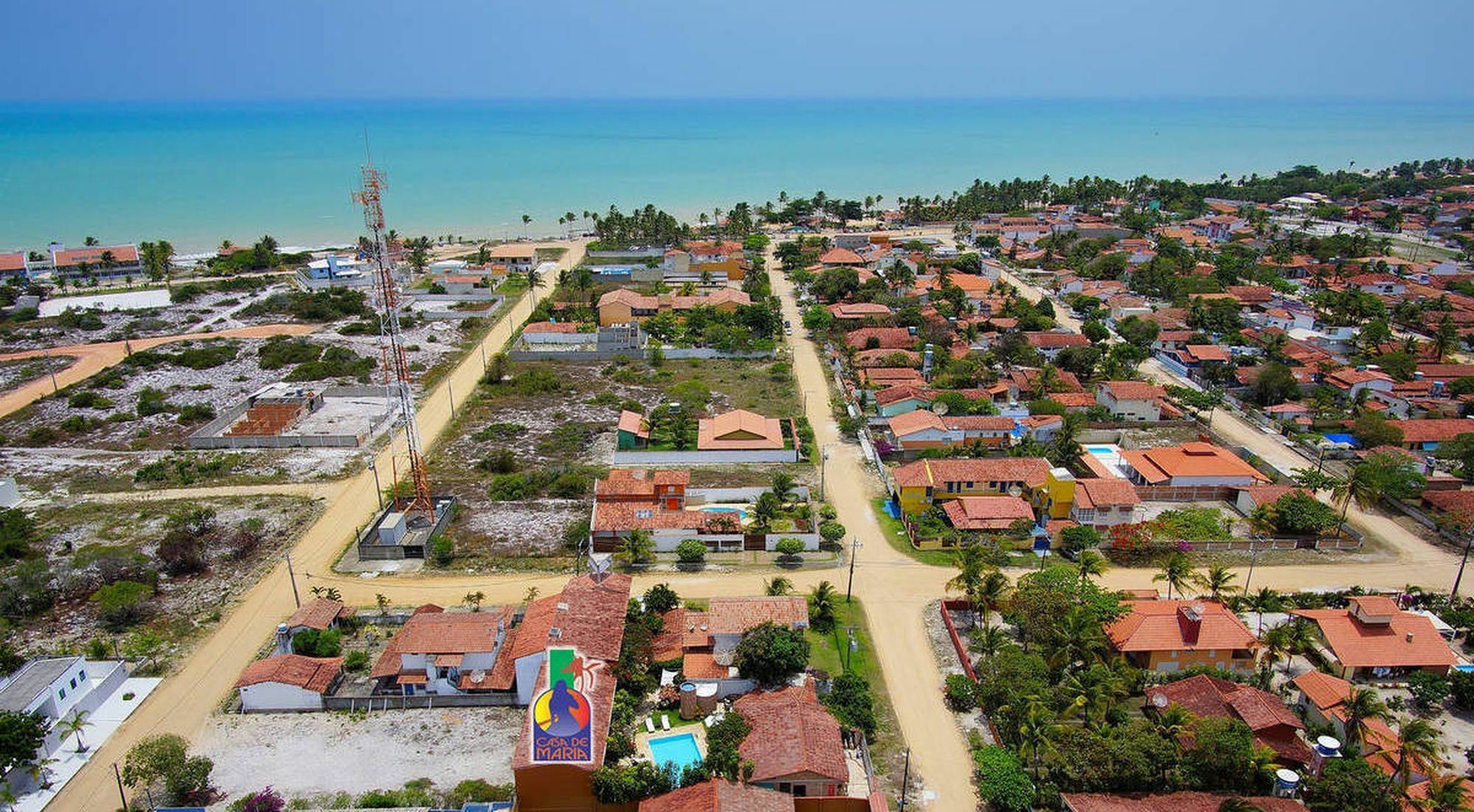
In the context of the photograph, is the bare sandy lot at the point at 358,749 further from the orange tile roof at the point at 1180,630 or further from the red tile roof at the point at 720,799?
the orange tile roof at the point at 1180,630

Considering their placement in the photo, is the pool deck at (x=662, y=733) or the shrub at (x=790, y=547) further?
the shrub at (x=790, y=547)

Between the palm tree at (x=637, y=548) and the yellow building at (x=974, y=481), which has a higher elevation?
the yellow building at (x=974, y=481)

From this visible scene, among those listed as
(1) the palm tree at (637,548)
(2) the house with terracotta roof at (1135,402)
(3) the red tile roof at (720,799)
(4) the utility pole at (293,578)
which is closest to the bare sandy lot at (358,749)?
(3) the red tile roof at (720,799)

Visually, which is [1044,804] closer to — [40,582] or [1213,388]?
[40,582]

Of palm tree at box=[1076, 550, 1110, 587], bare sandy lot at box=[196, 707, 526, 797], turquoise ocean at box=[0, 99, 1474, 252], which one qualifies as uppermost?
turquoise ocean at box=[0, 99, 1474, 252]

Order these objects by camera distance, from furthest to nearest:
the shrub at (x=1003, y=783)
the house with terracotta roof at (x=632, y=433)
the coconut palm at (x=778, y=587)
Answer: the house with terracotta roof at (x=632, y=433) < the coconut palm at (x=778, y=587) < the shrub at (x=1003, y=783)

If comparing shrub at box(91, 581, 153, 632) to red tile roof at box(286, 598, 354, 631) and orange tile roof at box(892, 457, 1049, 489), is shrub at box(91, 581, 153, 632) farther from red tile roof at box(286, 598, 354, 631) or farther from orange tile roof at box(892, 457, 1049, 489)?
orange tile roof at box(892, 457, 1049, 489)

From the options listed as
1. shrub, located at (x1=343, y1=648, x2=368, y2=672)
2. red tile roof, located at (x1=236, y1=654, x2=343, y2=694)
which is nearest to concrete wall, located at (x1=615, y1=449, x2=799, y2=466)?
shrub, located at (x1=343, y1=648, x2=368, y2=672)
